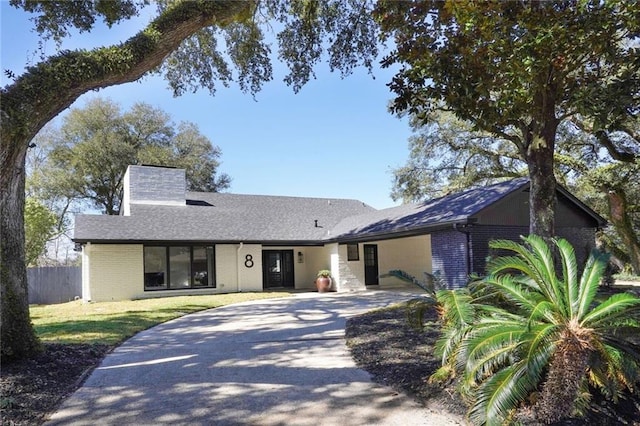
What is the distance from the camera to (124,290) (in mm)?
17484

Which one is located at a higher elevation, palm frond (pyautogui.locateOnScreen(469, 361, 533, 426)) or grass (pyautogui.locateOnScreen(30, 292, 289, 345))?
palm frond (pyautogui.locateOnScreen(469, 361, 533, 426))

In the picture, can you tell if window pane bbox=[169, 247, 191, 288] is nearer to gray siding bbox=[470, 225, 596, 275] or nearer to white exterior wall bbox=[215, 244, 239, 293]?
white exterior wall bbox=[215, 244, 239, 293]

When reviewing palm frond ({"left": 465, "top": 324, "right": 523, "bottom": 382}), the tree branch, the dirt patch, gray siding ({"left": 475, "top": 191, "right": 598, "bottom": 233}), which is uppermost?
the tree branch

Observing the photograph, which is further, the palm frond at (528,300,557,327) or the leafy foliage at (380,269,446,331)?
the leafy foliage at (380,269,446,331)

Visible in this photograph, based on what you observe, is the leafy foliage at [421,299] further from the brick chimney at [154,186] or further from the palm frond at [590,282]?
the brick chimney at [154,186]

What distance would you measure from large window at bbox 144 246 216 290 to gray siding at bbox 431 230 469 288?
9660 millimetres

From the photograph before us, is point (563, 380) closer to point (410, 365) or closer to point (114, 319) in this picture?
point (410, 365)

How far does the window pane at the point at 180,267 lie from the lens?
18.7 meters

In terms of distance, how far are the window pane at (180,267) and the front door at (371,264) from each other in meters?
7.67

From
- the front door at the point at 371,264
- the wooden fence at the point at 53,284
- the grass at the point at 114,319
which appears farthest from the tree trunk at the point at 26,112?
the wooden fence at the point at 53,284

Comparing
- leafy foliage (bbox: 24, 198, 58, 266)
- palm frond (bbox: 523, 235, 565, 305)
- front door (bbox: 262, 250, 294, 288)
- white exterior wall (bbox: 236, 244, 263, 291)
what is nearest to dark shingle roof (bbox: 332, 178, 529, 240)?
front door (bbox: 262, 250, 294, 288)

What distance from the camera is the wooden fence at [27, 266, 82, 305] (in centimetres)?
2019

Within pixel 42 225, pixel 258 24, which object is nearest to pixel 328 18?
pixel 258 24

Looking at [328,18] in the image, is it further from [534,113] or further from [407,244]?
[407,244]
